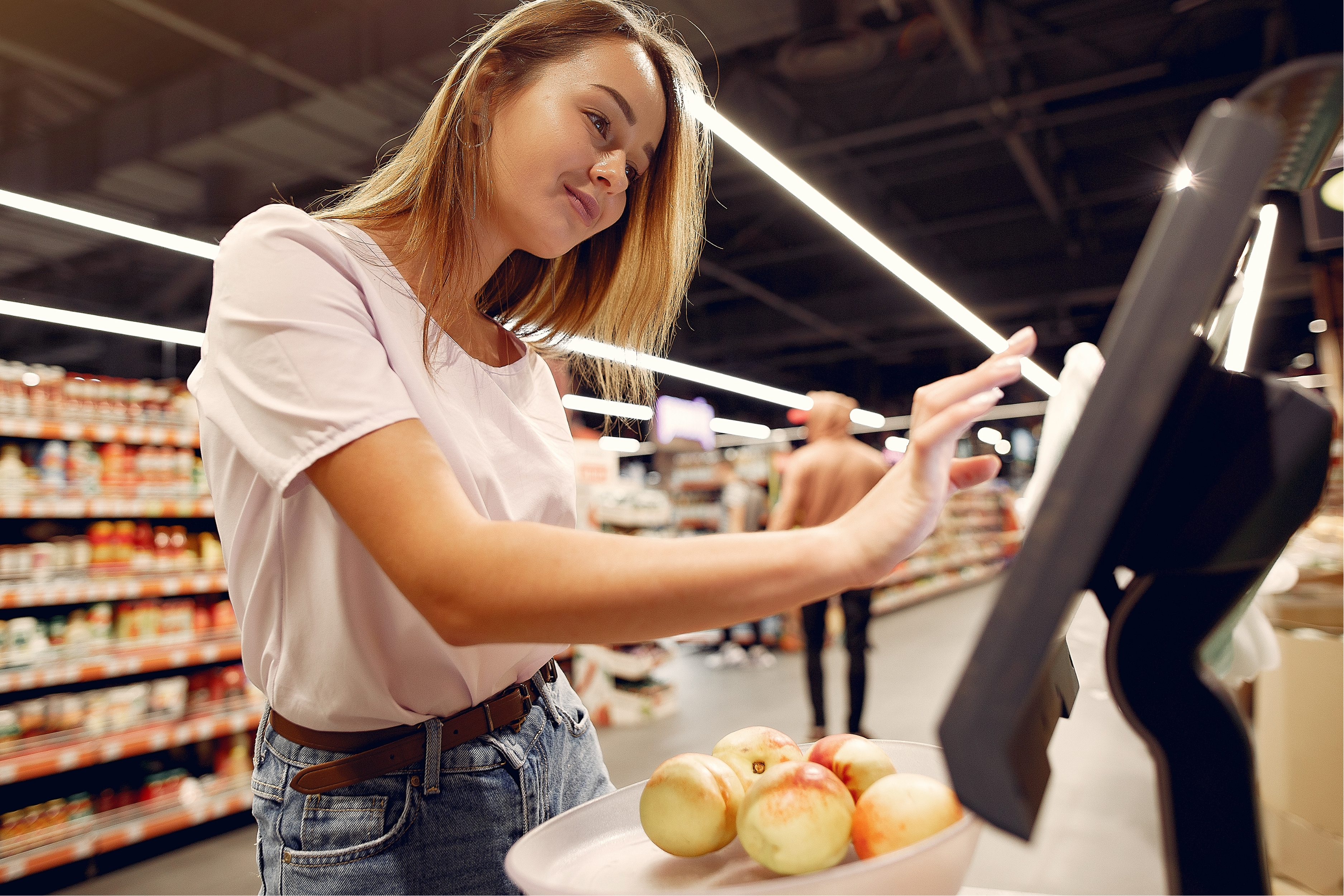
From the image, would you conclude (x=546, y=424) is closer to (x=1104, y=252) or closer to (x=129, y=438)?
(x=129, y=438)

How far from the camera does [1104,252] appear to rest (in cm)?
1109

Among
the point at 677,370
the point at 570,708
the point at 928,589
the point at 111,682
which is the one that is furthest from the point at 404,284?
the point at 928,589

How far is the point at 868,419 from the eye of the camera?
18250mm

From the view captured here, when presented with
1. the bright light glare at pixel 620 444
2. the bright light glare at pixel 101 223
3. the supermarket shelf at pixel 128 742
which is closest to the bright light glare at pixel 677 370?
the bright light glare at pixel 620 444

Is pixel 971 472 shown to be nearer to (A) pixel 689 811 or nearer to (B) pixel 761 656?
(A) pixel 689 811

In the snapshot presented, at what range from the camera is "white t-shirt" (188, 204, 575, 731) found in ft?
2.34

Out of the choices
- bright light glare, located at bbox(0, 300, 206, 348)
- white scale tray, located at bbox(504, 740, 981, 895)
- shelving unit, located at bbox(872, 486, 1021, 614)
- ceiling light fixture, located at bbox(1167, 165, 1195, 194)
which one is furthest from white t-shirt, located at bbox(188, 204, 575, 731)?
shelving unit, located at bbox(872, 486, 1021, 614)

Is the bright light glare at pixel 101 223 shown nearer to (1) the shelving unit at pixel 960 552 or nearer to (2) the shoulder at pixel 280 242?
(2) the shoulder at pixel 280 242

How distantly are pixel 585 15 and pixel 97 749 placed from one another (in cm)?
415

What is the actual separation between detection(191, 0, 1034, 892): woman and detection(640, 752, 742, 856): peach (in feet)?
0.55

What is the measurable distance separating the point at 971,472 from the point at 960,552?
15.7m

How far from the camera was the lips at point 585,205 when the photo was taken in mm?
1009

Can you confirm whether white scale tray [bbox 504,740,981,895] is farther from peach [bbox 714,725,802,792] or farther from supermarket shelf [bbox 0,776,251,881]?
supermarket shelf [bbox 0,776,251,881]

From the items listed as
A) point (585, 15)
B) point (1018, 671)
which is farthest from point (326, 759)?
point (585, 15)
